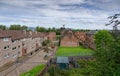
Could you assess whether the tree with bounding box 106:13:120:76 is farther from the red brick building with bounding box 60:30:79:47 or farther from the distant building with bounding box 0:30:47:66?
the red brick building with bounding box 60:30:79:47

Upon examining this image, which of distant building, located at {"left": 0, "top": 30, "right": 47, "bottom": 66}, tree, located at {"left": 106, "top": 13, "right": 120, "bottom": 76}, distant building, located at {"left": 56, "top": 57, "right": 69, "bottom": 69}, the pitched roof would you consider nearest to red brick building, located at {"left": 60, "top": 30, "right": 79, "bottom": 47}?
distant building, located at {"left": 0, "top": 30, "right": 47, "bottom": 66}

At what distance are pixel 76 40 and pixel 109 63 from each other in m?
62.0

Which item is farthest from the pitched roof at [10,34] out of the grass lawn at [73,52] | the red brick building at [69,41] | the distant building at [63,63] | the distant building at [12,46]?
the red brick building at [69,41]

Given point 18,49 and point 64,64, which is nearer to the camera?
point 64,64

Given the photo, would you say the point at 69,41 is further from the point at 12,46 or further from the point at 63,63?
the point at 63,63

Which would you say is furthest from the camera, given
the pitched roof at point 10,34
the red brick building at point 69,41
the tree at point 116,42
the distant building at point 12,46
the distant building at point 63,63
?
the red brick building at point 69,41

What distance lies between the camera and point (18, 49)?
5322cm

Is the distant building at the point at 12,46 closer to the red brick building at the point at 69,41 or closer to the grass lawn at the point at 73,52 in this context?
the grass lawn at the point at 73,52

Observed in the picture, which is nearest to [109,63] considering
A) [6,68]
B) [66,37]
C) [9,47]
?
[6,68]

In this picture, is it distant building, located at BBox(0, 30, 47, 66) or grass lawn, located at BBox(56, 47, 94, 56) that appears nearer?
distant building, located at BBox(0, 30, 47, 66)

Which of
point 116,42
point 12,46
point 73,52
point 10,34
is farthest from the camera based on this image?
point 73,52

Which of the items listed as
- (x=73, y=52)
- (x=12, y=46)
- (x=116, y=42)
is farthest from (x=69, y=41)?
(x=116, y=42)

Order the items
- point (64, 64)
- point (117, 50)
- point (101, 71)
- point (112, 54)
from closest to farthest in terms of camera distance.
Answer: point (117, 50) → point (112, 54) → point (101, 71) → point (64, 64)

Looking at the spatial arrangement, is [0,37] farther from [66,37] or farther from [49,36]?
[49,36]
